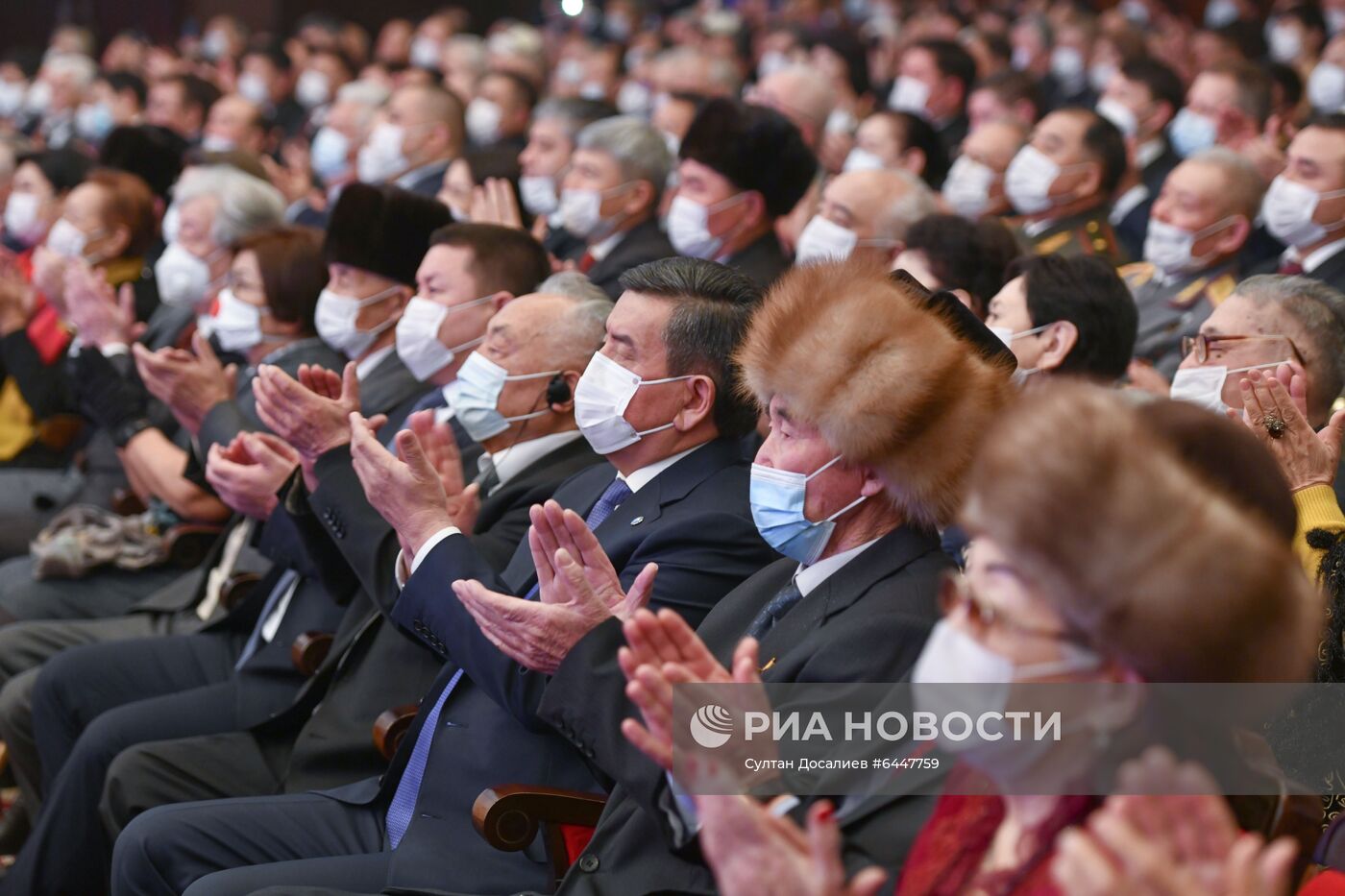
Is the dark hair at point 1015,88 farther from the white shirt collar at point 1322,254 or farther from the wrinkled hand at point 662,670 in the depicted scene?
the wrinkled hand at point 662,670

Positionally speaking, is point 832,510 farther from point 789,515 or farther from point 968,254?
point 968,254

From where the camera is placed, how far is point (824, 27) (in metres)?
10.5

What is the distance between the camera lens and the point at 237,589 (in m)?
3.82

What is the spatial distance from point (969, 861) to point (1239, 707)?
1.05 feet

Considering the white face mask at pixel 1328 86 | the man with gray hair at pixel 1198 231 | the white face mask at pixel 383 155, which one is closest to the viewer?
the man with gray hair at pixel 1198 231

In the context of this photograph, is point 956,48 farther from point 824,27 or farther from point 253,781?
point 253,781

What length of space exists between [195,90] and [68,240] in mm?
3605

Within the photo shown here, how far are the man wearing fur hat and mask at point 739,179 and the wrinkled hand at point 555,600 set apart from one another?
8.78 feet

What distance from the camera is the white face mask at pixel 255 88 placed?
10508mm

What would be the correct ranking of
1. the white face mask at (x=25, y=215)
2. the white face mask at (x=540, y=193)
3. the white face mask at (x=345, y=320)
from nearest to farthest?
the white face mask at (x=345, y=320), the white face mask at (x=540, y=193), the white face mask at (x=25, y=215)

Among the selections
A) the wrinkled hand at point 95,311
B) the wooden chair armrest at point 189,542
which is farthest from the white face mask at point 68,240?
the wooden chair armrest at point 189,542

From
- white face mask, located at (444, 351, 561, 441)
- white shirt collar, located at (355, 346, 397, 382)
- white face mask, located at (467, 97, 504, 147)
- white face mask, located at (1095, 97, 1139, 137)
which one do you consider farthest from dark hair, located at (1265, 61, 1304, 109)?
white face mask, located at (444, 351, 561, 441)

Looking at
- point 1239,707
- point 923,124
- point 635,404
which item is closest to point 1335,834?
point 1239,707

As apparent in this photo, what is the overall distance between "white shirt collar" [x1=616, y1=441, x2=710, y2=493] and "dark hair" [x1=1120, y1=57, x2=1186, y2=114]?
4878 millimetres
